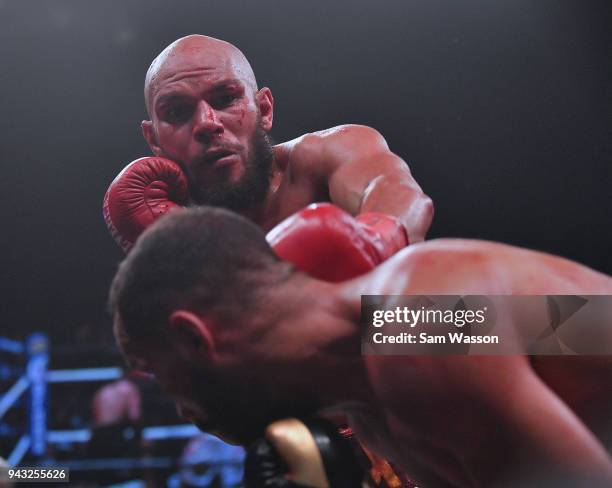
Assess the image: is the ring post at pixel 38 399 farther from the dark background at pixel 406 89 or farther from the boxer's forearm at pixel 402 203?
the boxer's forearm at pixel 402 203

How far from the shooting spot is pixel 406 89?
3104mm

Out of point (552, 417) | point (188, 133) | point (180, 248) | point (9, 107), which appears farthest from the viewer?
point (9, 107)

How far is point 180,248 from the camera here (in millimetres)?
920

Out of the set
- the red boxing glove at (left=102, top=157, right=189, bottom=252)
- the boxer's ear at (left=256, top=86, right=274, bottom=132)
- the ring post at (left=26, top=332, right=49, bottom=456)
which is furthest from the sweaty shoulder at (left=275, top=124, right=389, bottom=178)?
the ring post at (left=26, top=332, right=49, bottom=456)

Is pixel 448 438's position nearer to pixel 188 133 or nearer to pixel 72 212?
pixel 188 133

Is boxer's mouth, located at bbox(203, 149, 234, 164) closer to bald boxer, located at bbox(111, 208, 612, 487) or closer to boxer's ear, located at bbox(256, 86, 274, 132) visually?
boxer's ear, located at bbox(256, 86, 274, 132)

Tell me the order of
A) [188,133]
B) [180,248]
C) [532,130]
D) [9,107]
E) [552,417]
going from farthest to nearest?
[9,107] → [532,130] → [188,133] → [180,248] → [552,417]

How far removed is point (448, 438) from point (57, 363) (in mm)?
2810

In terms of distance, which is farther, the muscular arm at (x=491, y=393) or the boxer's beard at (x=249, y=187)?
the boxer's beard at (x=249, y=187)

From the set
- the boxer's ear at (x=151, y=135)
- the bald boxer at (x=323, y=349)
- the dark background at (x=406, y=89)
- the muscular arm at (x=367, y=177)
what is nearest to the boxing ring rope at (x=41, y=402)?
the dark background at (x=406, y=89)

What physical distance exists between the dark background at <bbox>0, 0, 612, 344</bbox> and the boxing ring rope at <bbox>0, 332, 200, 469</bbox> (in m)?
0.66

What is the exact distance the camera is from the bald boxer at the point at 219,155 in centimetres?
177

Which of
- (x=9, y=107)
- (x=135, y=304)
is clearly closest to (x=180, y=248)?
(x=135, y=304)

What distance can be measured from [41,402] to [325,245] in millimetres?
2608
